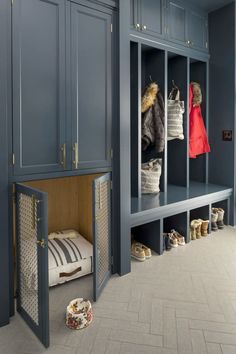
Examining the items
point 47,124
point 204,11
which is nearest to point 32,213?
point 47,124

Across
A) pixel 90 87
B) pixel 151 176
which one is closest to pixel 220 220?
pixel 151 176

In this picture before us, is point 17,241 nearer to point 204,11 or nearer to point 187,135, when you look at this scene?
point 187,135

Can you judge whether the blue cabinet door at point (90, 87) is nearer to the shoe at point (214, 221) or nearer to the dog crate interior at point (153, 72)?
the dog crate interior at point (153, 72)

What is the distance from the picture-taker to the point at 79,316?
1.85 metres

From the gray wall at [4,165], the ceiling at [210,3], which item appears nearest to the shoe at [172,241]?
the gray wall at [4,165]

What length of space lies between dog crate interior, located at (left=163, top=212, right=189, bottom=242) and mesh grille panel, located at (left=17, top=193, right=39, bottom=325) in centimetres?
191

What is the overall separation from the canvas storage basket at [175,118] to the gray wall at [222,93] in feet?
2.09

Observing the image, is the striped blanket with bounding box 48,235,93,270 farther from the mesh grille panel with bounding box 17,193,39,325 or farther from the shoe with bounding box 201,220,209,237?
the shoe with bounding box 201,220,209,237

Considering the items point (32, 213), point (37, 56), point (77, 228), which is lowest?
point (77, 228)

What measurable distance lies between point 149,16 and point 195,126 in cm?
145

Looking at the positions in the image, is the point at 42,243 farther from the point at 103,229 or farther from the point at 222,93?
the point at 222,93

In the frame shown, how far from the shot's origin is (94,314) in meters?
2.01

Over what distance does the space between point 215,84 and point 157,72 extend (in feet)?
3.06

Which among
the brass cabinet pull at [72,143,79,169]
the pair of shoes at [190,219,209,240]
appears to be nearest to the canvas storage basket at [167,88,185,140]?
the pair of shoes at [190,219,209,240]
